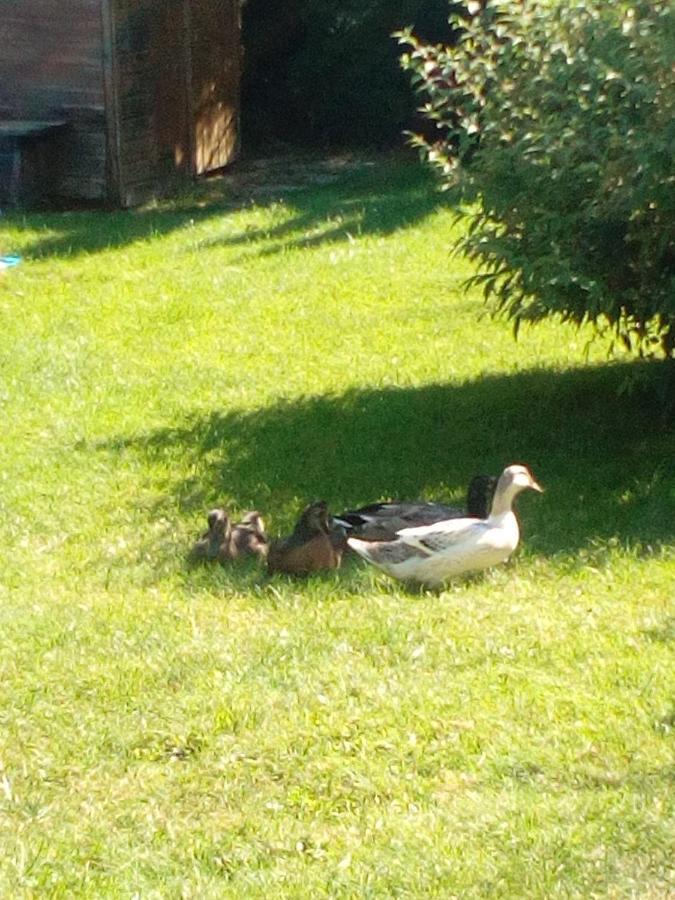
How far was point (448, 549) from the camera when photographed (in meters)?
7.77

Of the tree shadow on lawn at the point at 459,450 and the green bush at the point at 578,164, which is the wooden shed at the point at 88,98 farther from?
the green bush at the point at 578,164

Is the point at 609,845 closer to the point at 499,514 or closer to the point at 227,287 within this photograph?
the point at 499,514

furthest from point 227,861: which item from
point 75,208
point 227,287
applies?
point 75,208

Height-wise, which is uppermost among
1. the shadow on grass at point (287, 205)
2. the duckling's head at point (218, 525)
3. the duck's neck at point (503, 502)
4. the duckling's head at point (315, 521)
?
the duck's neck at point (503, 502)

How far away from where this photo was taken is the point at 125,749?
621cm

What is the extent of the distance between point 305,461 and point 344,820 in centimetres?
454

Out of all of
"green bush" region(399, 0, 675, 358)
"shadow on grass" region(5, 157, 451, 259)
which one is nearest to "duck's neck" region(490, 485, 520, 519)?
"green bush" region(399, 0, 675, 358)

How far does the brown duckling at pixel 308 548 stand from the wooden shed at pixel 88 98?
11341 millimetres

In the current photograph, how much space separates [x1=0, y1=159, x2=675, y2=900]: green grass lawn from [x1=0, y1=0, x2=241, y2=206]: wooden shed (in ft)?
15.8

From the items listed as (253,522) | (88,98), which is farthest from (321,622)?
(88,98)

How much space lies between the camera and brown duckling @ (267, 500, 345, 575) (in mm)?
8039

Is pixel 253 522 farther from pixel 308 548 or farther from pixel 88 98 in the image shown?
pixel 88 98

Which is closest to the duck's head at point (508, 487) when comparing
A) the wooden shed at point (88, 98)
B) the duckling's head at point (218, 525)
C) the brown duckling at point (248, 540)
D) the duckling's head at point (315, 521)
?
the duckling's head at point (315, 521)

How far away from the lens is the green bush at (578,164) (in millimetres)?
9086
